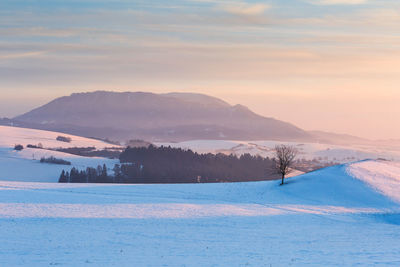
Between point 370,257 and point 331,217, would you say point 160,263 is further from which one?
point 331,217

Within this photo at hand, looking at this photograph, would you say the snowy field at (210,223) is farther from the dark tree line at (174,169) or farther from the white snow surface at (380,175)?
the dark tree line at (174,169)

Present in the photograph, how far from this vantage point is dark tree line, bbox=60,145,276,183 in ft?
548

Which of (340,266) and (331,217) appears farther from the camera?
(331,217)

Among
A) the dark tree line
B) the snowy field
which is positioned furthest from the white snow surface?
the dark tree line

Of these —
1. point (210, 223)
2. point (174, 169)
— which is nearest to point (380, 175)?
point (210, 223)

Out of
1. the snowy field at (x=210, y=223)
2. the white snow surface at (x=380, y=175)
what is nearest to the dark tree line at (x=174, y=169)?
the white snow surface at (x=380, y=175)

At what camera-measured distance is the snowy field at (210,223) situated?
104 ft

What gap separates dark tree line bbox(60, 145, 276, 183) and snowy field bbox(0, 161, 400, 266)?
9541cm

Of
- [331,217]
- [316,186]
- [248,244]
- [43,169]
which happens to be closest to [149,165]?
[43,169]

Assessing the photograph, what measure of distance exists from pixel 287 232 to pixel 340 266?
12.8 m

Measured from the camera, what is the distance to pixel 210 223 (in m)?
45.2

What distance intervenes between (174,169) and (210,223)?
444 feet

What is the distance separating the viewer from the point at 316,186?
6806 cm

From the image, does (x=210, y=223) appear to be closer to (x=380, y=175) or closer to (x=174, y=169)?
(x=380, y=175)
